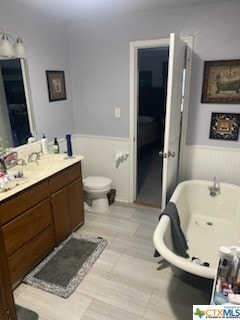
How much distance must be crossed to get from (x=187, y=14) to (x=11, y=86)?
1976mm

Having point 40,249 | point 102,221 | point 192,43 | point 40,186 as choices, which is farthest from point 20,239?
point 192,43

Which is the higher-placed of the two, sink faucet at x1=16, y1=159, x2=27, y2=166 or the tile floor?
sink faucet at x1=16, y1=159, x2=27, y2=166

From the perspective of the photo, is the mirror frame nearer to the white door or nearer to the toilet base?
the toilet base

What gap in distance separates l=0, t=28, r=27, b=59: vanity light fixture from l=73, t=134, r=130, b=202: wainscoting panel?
1330 mm

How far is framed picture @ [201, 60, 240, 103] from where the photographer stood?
2.48m

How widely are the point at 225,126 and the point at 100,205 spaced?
180 centimetres

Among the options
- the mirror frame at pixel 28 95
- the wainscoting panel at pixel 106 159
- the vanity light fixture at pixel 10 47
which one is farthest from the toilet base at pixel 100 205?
the vanity light fixture at pixel 10 47

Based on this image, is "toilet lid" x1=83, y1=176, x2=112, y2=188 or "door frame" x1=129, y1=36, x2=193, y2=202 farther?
"toilet lid" x1=83, y1=176, x2=112, y2=188

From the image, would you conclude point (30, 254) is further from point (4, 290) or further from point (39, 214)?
point (4, 290)

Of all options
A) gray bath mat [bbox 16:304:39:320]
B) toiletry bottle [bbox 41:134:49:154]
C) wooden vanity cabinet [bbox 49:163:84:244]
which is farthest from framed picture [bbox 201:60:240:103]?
gray bath mat [bbox 16:304:39:320]

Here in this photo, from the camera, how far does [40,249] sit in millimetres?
2141

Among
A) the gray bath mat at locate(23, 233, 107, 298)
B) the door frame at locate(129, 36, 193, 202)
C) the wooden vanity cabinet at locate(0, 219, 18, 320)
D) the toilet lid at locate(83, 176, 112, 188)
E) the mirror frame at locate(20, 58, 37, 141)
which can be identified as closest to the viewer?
the wooden vanity cabinet at locate(0, 219, 18, 320)

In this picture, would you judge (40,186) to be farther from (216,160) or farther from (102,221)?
(216,160)

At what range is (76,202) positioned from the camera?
2588 millimetres
